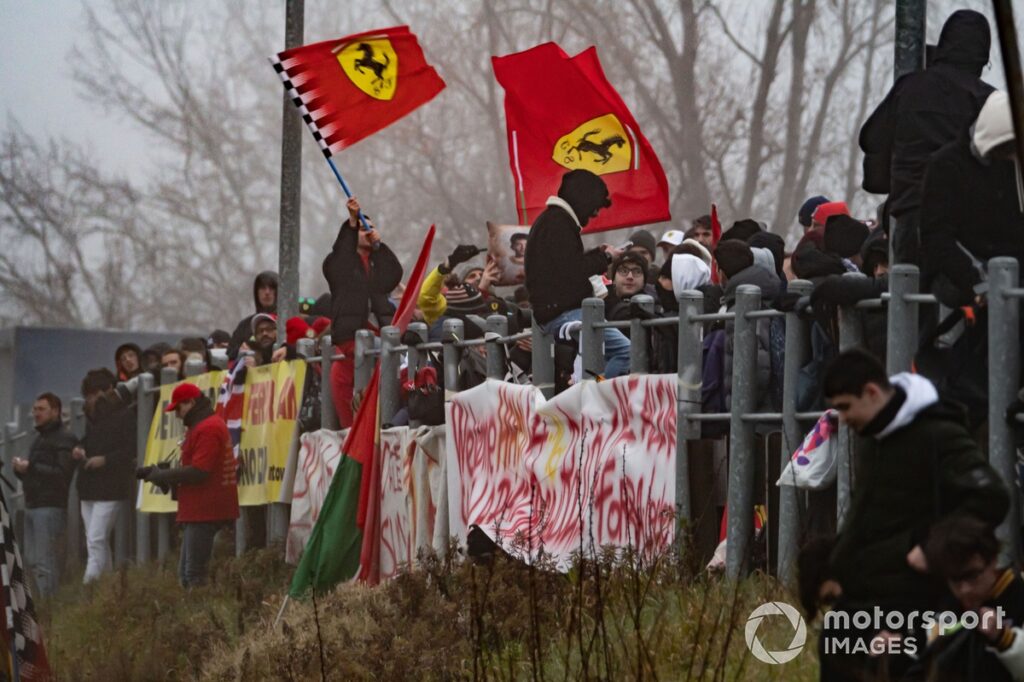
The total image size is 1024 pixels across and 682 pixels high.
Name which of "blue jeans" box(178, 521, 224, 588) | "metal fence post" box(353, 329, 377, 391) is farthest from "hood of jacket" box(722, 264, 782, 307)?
"blue jeans" box(178, 521, 224, 588)

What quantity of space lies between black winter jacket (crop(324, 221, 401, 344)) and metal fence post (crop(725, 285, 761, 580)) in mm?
5402

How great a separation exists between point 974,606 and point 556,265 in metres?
6.81

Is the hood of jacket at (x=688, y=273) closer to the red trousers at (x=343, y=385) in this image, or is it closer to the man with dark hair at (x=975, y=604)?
the red trousers at (x=343, y=385)

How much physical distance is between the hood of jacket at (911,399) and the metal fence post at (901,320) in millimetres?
376

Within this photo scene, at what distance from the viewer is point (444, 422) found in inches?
542

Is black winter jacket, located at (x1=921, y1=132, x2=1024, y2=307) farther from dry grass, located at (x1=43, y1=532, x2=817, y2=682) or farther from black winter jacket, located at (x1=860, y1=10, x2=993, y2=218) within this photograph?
dry grass, located at (x1=43, y1=532, x2=817, y2=682)

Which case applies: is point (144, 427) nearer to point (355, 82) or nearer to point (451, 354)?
point (355, 82)

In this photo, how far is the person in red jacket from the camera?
1712cm

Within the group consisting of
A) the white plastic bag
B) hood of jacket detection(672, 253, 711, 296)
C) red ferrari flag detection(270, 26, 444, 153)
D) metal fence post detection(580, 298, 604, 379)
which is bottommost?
the white plastic bag

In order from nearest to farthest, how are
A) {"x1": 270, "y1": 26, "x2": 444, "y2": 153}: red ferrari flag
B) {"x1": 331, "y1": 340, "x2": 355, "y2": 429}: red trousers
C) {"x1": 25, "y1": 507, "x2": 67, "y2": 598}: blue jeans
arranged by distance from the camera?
{"x1": 270, "y1": 26, "x2": 444, "y2": 153}: red ferrari flag < {"x1": 331, "y1": 340, "x2": 355, "y2": 429}: red trousers < {"x1": 25, "y1": 507, "x2": 67, "y2": 598}: blue jeans

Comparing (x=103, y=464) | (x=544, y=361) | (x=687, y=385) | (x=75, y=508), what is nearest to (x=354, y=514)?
(x=544, y=361)

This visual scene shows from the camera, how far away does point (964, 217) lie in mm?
6117

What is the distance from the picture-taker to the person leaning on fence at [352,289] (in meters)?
15.0

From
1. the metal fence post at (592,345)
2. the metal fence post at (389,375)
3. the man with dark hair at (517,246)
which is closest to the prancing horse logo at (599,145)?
the man with dark hair at (517,246)
